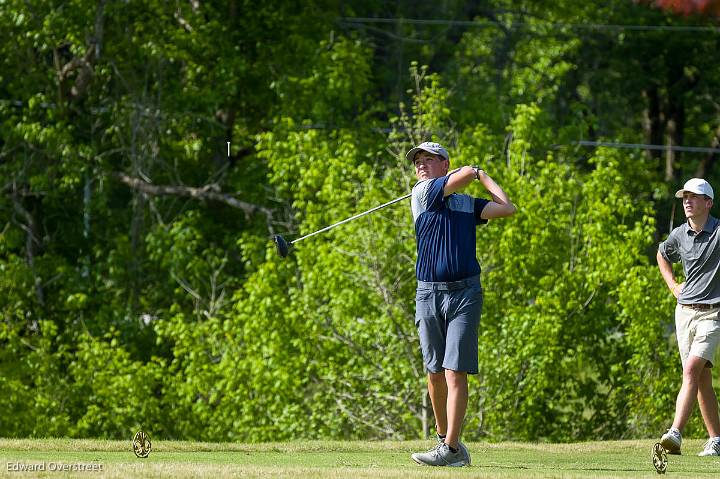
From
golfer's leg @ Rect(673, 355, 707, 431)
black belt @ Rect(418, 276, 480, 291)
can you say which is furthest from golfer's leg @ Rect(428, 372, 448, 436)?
golfer's leg @ Rect(673, 355, 707, 431)

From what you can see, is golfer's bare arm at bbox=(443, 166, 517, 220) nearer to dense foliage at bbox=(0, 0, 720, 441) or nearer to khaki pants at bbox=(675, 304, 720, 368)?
khaki pants at bbox=(675, 304, 720, 368)

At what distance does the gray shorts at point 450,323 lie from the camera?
7.94 meters

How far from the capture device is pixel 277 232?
21.8m

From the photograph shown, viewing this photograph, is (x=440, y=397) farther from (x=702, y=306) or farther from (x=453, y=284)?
(x=702, y=306)

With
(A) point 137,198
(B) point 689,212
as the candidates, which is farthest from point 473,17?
(B) point 689,212

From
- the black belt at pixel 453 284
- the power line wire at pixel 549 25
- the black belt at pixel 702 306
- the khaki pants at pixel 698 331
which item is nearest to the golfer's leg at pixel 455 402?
the black belt at pixel 453 284

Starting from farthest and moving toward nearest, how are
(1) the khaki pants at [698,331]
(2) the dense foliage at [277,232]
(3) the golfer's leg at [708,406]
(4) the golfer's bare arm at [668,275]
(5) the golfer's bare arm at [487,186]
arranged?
(2) the dense foliage at [277,232] < (4) the golfer's bare arm at [668,275] < (3) the golfer's leg at [708,406] < (1) the khaki pants at [698,331] < (5) the golfer's bare arm at [487,186]

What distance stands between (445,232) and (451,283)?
29 centimetres

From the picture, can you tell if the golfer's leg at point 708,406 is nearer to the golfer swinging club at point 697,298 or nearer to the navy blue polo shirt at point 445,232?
the golfer swinging club at point 697,298

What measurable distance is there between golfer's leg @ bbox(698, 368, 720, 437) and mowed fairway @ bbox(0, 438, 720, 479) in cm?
24

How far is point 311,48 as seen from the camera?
2353 cm

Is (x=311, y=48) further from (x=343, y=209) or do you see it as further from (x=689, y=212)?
(x=689, y=212)

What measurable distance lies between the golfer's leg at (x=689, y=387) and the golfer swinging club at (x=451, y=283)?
68.0 inches

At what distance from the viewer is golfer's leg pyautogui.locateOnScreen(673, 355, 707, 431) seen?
9.01 metres
